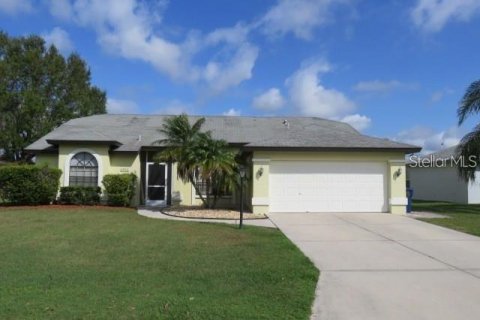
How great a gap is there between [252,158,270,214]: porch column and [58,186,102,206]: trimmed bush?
24.6 ft

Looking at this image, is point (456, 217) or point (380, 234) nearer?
point (380, 234)

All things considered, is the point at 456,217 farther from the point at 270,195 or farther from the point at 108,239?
the point at 108,239

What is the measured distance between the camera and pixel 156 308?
5773 mm

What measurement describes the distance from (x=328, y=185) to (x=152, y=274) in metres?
12.4

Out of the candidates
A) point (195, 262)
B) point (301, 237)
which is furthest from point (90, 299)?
point (301, 237)

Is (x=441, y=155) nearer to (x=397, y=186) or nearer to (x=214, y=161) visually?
(x=397, y=186)

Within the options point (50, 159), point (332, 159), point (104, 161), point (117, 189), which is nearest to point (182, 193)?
point (117, 189)

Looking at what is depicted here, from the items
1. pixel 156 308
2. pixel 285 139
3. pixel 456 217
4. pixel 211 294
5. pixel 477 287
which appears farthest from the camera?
pixel 285 139

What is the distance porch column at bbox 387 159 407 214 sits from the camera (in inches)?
734

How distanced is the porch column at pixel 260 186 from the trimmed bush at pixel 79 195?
7485 mm

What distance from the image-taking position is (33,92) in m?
41.7

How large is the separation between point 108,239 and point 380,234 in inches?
281

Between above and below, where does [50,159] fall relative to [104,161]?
above

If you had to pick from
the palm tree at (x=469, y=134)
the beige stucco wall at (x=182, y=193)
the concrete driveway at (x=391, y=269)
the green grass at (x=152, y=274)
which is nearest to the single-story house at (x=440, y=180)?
the palm tree at (x=469, y=134)
